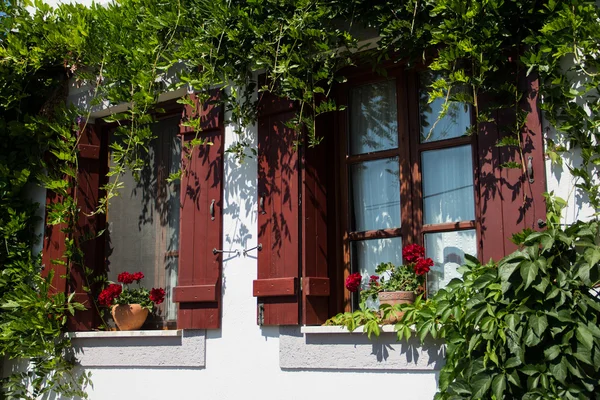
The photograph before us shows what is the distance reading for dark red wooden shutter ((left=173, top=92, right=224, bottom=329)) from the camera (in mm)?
5188

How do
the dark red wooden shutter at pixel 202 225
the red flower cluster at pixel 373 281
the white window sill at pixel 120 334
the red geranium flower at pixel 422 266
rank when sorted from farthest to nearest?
the white window sill at pixel 120 334 → the dark red wooden shutter at pixel 202 225 → the red flower cluster at pixel 373 281 → the red geranium flower at pixel 422 266

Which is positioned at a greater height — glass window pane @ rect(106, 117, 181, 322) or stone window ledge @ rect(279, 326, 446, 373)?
glass window pane @ rect(106, 117, 181, 322)

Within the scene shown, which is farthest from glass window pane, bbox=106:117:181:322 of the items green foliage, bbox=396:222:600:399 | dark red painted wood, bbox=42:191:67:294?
green foliage, bbox=396:222:600:399

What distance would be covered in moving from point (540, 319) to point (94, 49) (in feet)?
12.1

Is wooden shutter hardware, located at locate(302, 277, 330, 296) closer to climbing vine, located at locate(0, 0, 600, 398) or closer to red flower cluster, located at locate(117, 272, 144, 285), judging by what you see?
climbing vine, located at locate(0, 0, 600, 398)

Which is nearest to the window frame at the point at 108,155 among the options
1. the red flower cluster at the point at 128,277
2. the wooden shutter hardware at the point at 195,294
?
the red flower cluster at the point at 128,277

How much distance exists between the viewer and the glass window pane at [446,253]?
4621 millimetres

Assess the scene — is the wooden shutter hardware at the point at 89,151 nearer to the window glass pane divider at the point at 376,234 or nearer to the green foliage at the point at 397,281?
the window glass pane divider at the point at 376,234

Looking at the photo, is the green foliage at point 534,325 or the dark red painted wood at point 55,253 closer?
the green foliage at point 534,325

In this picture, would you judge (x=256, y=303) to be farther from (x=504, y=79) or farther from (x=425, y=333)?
(x=504, y=79)

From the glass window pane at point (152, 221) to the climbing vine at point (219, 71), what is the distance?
0.63 feet

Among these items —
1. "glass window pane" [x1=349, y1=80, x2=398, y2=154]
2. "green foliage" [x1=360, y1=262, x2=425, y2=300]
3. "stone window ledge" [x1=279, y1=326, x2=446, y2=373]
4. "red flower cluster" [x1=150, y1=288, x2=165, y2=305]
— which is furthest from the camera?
"red flower cluster" [x1=150, y1=288, x2=165, y2=305]

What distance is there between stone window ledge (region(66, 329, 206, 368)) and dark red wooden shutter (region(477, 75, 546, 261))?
1.98 metres

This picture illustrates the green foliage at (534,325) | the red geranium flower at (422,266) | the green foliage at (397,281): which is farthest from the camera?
the green foliage at (397,281)
